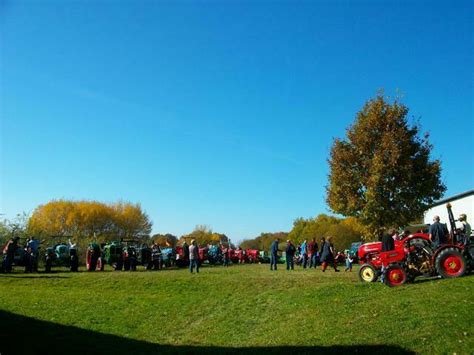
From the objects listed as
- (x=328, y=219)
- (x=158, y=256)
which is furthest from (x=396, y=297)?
(x=328, y=219)

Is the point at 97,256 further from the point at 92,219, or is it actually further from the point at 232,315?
the point at 92,219

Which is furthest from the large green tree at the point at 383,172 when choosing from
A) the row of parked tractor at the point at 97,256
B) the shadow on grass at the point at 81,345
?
the shadow on grass at the point at 81,345

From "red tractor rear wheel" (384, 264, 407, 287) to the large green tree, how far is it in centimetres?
1025

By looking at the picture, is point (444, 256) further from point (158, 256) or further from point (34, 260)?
point (34, 260)

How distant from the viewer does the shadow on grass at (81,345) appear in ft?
33.8

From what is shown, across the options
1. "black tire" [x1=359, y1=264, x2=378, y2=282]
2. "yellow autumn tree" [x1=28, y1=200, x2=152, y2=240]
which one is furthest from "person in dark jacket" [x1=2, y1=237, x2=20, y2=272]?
"yellow autumn tree" [x1=28, y1=200, x2=152, y2=240]

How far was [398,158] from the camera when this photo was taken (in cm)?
2505

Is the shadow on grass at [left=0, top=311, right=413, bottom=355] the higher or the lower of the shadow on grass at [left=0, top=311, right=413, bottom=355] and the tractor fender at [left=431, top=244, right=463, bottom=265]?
the lower

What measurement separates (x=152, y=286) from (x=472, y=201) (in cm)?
3820

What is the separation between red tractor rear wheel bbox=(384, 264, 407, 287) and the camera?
1500 cm

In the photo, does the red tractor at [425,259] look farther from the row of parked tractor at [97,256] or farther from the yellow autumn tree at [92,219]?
the yellow autumn tree at [92,219]

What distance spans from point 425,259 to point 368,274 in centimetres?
211

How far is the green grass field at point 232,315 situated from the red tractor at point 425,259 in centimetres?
43

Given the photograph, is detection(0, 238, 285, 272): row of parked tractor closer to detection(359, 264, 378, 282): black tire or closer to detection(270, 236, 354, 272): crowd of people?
detection(270, 236, 354, 272): crowd of people
